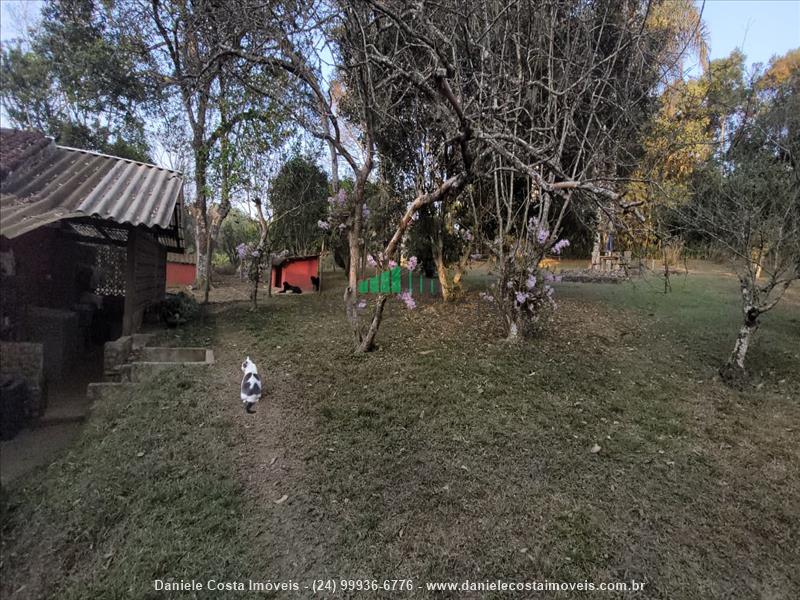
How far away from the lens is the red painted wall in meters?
12.1

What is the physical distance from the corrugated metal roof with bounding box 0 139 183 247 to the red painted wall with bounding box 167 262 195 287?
637 cm

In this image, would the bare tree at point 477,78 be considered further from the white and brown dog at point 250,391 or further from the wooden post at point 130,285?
the wooden post at point 130,285

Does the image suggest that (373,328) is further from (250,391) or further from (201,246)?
(201,246)

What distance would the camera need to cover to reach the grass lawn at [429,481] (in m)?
2.27

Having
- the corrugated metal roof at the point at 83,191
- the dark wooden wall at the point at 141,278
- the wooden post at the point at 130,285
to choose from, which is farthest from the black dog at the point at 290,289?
the wooden post at the point at 130,285

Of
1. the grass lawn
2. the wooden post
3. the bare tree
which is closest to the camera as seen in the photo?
the grass lawn

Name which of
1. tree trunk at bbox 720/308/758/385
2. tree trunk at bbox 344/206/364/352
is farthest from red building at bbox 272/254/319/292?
tree trunk at bbox 720/308/758/385

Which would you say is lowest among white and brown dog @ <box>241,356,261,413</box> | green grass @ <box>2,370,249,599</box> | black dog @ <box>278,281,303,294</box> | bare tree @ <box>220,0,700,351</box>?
green grass @ <box>2,370,249,599</box>

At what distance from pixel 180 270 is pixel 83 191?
33.9ft

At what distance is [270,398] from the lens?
399cm

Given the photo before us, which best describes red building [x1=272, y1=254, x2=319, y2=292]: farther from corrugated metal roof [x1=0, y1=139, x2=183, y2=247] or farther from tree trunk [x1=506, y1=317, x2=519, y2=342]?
tree trunk [x1=506, y1=317, x2=519, y2=342]

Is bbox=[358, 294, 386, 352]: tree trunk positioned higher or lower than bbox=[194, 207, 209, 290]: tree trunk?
lower

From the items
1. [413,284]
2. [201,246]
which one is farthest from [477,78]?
[201,246]

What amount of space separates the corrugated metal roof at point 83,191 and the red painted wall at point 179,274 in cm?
637
